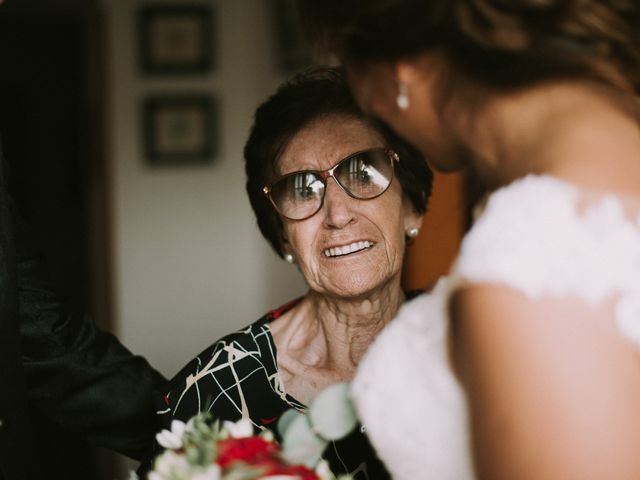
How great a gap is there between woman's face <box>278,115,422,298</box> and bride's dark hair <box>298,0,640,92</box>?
77 centimetres

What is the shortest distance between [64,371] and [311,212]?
63cm

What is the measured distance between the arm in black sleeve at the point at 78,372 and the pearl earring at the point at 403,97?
1019mm

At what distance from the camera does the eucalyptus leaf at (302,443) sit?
1152 mm

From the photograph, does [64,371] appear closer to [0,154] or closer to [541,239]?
[0,154]

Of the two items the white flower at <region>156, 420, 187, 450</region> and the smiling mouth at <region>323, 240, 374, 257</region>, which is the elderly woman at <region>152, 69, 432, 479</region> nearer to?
the smiling mouth at <region>323, 240, 374, 257</region>

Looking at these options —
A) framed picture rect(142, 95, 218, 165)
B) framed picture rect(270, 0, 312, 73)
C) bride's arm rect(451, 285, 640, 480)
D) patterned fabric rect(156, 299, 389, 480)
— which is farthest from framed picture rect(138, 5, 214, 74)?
bride's arm rect(451, 285, 640, 480)

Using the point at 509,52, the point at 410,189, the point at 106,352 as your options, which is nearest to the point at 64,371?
the point at 106,352

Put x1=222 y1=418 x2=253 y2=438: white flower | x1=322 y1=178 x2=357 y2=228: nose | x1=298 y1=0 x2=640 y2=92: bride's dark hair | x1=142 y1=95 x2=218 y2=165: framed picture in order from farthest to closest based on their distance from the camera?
x1=142 y1=95 x2=218 y2=165: framed picture
x1=322 y1=178 x2=357 y2=228: nose
x1=222 y1=418 x2=253 y2=438: white flower
x1=298 y1=0 x2=640 y2=92: bride's dark hair

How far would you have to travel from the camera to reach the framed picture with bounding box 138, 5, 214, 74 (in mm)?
4691

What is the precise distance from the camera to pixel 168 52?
15.5 ft

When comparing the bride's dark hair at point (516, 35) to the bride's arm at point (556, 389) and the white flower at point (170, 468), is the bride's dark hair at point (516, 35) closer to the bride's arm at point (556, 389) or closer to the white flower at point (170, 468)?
the bride's arm at point (556, 389)

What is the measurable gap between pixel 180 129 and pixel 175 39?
0.51 metres

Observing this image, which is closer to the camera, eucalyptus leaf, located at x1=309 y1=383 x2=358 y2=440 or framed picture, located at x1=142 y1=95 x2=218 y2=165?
eucalyptus leaf, located at x1=309 y1=383 x2=358 y2=440

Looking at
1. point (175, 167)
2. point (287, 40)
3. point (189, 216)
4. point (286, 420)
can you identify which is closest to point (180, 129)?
point (175, 167)
